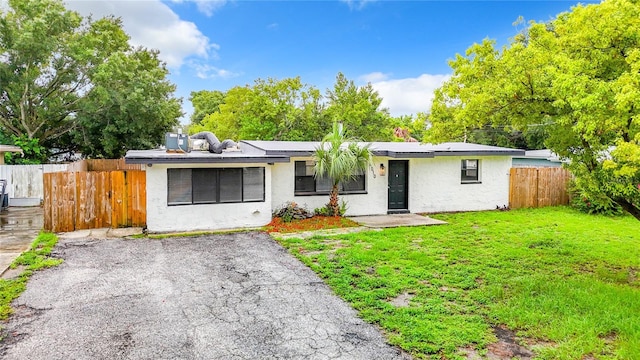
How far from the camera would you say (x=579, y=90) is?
16.6 feet

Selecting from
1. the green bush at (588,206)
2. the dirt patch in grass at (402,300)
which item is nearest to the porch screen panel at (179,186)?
the dirt patch in grass at (402,300)

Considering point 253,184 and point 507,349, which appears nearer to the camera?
point 507,349

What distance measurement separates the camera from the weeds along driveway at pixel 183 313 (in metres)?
4.30

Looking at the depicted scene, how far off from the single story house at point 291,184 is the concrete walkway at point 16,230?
2780mm

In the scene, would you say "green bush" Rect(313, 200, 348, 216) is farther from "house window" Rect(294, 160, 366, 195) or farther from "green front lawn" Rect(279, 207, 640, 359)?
"green front lawn" Rect(279, 207, 640, 359)

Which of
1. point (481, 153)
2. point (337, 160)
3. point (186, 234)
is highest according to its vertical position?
point (481, 153)

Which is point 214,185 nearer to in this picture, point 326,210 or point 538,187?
point 326,210

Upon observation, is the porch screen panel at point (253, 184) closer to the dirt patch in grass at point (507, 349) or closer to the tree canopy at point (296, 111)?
the dirt patch in grass at point (507, 349)

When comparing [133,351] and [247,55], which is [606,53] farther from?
[247,55]

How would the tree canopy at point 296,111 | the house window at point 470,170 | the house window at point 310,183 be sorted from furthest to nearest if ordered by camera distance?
the tree canopy at point 296,111, the house window at point 470,170, the house window at point 310,183

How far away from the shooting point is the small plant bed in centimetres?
1077

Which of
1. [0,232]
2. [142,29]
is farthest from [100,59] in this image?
[0,232]

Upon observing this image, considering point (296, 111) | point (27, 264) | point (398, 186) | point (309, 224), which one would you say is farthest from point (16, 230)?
point (296, 111)

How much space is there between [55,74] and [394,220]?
18187 millimetres
